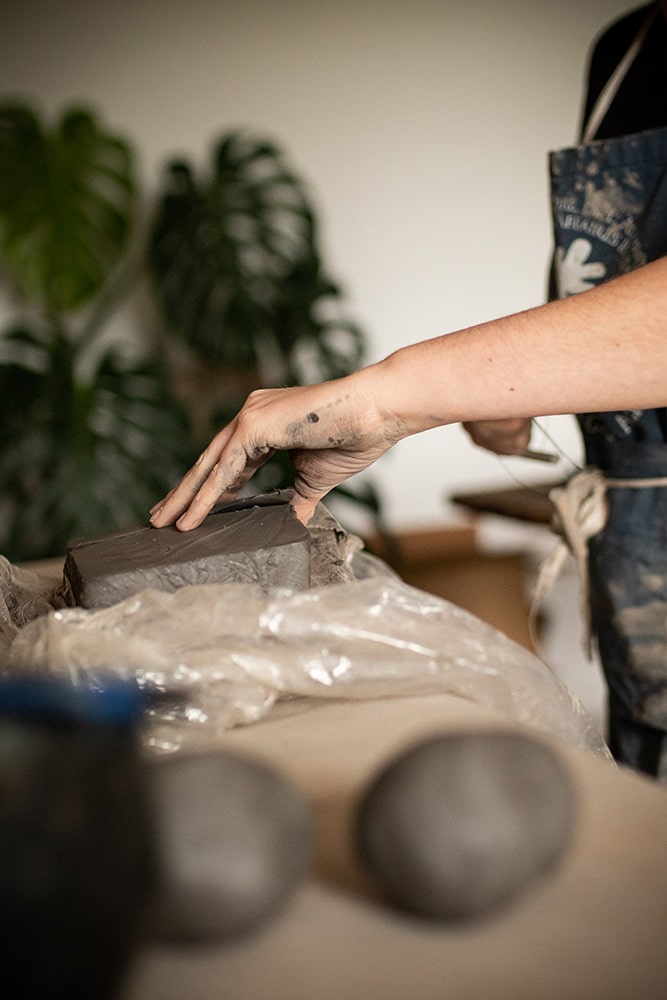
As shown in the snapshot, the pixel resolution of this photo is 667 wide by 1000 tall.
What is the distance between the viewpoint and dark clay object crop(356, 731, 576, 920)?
0.30 metres

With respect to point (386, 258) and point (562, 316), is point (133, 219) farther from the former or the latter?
point (562, 316)

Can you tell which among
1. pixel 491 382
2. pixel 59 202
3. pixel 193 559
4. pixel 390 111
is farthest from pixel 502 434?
pixel 390 111

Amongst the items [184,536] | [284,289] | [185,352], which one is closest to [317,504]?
[184,536]

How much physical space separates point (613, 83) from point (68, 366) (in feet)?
4.32

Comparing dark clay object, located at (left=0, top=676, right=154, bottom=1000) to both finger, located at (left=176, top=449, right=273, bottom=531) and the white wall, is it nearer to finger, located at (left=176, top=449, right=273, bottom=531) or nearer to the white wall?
finger, located at (left=176, top=449, right=273, bottom=531)

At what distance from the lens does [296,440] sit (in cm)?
70

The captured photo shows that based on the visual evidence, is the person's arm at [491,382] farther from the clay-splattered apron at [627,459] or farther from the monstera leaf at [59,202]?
the monstera leaf at [59,202]

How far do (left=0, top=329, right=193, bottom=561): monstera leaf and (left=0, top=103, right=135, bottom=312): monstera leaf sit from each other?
0.18 m

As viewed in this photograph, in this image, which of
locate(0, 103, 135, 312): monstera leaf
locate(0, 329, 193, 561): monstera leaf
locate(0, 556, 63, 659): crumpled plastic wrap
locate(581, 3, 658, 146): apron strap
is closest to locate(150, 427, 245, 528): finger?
locate(0, 556, 63, 659): crumpled plastic wrap

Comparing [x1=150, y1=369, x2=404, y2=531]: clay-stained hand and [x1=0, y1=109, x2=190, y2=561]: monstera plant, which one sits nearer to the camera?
[x1=150, y1=369, x2=404, y2=531]: clay-stained hand

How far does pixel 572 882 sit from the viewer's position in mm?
331

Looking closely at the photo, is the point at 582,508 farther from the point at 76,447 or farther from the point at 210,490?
the point at 76,447

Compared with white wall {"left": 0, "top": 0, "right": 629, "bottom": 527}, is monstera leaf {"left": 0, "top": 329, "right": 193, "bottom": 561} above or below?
below

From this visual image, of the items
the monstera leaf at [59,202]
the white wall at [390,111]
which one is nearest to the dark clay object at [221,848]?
the monstera leaf at [59,202]
